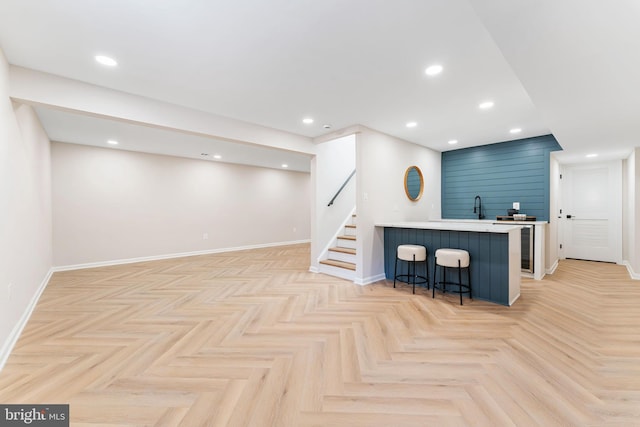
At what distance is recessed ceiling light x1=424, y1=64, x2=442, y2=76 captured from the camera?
2.40 meters

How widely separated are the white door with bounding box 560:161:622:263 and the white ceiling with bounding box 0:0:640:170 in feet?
7.57

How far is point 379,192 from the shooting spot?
4.46 m

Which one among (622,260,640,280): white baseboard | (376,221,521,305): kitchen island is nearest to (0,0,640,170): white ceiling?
(376,221,521,305): kitchen island

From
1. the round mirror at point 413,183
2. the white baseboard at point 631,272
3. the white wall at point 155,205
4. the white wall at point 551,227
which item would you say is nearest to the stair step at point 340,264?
the round mirror at point 413,183

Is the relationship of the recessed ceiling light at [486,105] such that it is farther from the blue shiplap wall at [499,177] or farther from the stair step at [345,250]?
the stair step at [345,250]

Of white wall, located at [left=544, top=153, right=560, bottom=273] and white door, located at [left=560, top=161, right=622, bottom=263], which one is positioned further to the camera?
white door, located at [left=560, top=161, right=622, bottom=263]

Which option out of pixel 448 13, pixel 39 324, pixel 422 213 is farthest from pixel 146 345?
pixel 422 213

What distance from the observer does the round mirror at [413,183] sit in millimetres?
5016

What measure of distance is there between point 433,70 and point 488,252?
2.26 meters

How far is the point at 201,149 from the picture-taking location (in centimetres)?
562

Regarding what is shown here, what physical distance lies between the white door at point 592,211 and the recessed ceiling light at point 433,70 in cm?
528

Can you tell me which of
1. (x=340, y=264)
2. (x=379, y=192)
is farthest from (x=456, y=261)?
(x=340, y=264)

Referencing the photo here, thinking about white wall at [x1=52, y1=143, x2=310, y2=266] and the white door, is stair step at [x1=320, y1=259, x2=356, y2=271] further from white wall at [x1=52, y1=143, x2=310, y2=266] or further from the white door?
the white door

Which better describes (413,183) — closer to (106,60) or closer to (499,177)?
(499,177)
